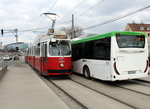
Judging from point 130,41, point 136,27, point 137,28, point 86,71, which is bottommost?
point 86,71

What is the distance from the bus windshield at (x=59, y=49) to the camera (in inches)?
482

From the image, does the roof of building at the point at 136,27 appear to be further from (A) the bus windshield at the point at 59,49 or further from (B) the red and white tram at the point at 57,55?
(B) the red and white tram at the point at 57,55

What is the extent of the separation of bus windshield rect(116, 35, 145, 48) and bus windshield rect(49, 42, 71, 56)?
443 centimetres

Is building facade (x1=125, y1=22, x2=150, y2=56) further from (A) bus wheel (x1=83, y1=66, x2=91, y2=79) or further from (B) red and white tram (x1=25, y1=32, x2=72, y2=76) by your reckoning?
(B) red and white tram (x1=25, y1=32, x2=72, y2=76)

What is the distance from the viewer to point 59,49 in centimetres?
1241

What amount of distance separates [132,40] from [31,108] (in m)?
6.32

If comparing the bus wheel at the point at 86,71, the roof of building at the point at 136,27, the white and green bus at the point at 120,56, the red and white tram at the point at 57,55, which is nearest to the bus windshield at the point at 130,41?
the white and green bus at the point at 120,56

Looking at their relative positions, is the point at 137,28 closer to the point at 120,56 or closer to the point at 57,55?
the point at 57,55

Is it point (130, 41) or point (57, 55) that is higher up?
point (130, 41)

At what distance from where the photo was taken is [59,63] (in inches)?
477

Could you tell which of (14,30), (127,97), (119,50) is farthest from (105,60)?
(14,30)

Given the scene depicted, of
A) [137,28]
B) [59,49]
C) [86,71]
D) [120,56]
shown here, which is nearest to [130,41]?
[120,56]

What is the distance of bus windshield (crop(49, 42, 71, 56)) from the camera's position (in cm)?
1224

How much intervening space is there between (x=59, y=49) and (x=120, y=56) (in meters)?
4.74
